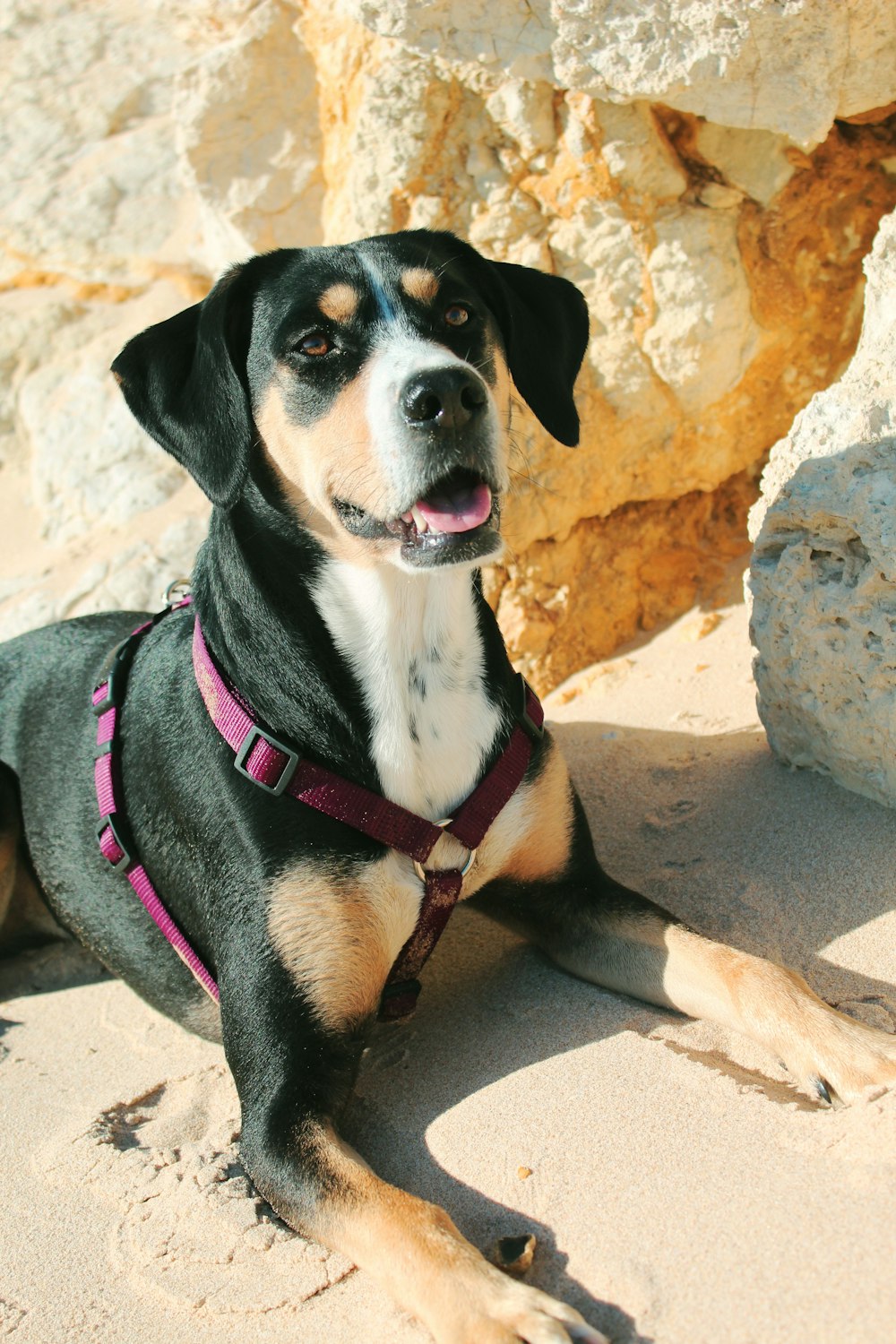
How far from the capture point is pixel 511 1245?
246cm

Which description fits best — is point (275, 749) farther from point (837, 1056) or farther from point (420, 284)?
point (837, 1056)

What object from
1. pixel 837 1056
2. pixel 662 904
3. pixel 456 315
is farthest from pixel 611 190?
pixel 837 1056

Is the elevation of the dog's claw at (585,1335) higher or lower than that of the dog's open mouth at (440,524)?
lower

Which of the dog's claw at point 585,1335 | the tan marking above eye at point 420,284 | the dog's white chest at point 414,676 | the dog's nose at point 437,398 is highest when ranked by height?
the tan marking above eye at point 420,284

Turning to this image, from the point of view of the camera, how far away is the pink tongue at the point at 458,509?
2.98 m

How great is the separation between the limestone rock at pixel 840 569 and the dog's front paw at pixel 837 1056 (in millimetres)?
1015

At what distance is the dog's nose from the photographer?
2.80 meters

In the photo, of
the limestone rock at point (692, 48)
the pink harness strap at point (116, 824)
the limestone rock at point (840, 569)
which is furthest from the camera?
the limestone rock at point (692, 48)

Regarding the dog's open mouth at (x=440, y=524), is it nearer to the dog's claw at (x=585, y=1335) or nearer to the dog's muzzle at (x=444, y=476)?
the dog's muzzle at (x=444, y=476)

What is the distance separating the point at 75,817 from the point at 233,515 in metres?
1.24

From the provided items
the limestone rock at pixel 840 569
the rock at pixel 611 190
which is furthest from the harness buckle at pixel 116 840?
the rock at pixel 611 190

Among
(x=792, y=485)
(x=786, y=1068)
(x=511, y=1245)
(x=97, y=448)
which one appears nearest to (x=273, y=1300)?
(x=511, y=1245)

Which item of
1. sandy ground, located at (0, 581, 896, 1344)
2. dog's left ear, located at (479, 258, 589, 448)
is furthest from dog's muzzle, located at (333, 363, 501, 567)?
sandy ground, located at (0, 581, 896, 1344)

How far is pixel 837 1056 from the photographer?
272cm
